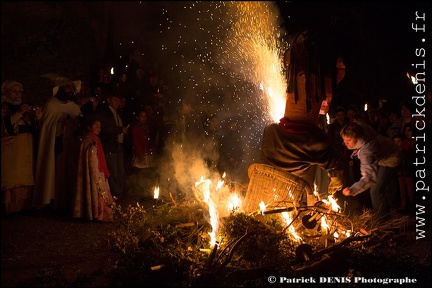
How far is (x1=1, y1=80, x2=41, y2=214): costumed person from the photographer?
690 cm

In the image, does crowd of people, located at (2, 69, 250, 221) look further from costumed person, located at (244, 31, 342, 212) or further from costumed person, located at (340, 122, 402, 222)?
costumed person, located at (340, 122, 402, 222)

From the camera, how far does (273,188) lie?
18.0ft

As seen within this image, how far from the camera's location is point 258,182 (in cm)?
557

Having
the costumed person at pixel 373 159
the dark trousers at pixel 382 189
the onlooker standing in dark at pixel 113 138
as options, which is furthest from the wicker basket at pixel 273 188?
the onlooker standing in dark at pixel 113 138

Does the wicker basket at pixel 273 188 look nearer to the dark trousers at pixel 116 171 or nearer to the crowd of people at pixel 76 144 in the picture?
the crowd of people at pixel 76 144

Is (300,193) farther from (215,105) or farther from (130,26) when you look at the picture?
(130,26)

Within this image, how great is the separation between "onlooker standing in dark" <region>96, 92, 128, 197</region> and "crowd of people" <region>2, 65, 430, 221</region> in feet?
0.06

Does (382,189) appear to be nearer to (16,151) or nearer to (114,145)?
(114,145)

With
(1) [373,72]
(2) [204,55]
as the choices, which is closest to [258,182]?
(2) [204,55]

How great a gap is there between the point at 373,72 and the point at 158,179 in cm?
952

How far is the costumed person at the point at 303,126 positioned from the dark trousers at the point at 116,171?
3.55 metres

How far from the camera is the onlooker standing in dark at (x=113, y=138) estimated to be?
792cm

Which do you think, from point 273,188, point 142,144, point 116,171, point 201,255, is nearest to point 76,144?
point 116,171

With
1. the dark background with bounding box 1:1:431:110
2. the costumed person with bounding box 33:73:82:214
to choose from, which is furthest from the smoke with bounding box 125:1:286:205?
the costumed person with bounding box 33:73:82:214
